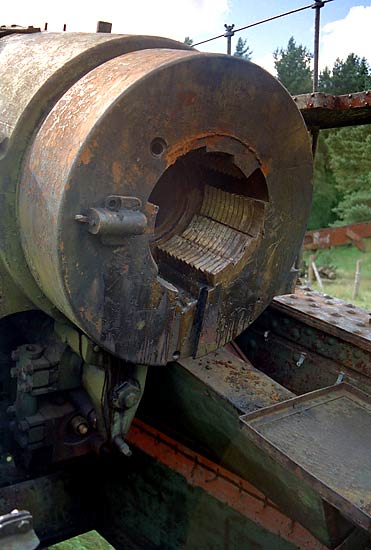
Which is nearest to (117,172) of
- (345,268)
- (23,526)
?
(23,526)

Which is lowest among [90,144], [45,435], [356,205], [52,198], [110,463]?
[110,463]

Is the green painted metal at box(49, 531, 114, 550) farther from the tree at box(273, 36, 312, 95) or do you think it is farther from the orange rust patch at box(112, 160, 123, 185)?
the tree at box(273, 36, 312, 95)

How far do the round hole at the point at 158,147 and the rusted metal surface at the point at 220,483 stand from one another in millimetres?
1470

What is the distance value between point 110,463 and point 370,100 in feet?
7.07

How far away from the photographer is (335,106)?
3029 millimetres

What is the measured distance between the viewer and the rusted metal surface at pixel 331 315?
2719mm

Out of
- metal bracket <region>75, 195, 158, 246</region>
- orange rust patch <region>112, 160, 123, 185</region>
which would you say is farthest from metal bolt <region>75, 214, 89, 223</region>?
orange rust patch <region>112, 160, 123, 185</region>

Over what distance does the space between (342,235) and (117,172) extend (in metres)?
15.0

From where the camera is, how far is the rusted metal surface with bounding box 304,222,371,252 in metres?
16.0

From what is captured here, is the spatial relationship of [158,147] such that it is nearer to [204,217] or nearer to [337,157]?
[204,217]

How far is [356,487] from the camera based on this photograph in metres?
1.77

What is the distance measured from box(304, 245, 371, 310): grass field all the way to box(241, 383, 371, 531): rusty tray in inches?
357

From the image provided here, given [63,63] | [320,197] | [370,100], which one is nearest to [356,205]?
[320,197]

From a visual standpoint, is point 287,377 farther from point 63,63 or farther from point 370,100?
point 63,63
